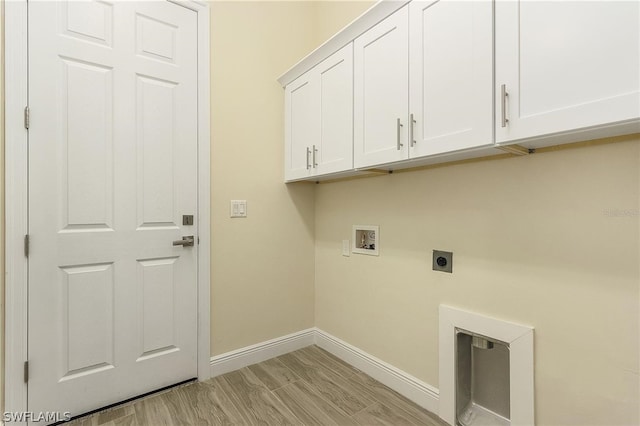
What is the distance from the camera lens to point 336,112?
6.17 feet

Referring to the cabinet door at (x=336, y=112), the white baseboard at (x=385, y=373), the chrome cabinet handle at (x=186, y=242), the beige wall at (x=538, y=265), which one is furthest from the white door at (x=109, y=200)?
the beige wall at (x=538, y=265)

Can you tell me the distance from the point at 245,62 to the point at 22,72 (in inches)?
48.4

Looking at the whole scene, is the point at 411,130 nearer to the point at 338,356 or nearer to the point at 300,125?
the point at 300,125

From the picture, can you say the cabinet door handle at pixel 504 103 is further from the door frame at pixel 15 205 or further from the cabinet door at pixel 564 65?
the door frame at pixel 15 205

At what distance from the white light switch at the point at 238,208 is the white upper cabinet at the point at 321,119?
39 centimetres

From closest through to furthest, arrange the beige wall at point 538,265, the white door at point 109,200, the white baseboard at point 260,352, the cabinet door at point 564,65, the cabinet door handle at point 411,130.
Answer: the cabinet door at point 564,65 < the beige wall at point 538,265 < the cabinet door handle at point 411,130 < the white door at point 109,200 < the white baseboard at point 260,352

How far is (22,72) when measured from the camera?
1.49 metres

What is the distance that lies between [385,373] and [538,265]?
1.13 metres

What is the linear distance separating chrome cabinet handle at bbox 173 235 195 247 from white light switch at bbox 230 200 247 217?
1.03ft

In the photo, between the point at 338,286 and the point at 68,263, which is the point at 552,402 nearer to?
the point at 338,286

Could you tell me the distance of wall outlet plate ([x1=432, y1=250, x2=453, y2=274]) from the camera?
1603 millimetres

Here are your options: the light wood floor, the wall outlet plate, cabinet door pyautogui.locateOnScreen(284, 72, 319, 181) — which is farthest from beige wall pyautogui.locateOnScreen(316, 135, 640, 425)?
cabinet door pyautogui.locateOnScreen(284, 72, 319, 181)

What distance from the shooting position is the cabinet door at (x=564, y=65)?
0.90 meters

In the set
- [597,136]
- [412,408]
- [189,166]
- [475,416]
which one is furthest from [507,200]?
[189,166]
